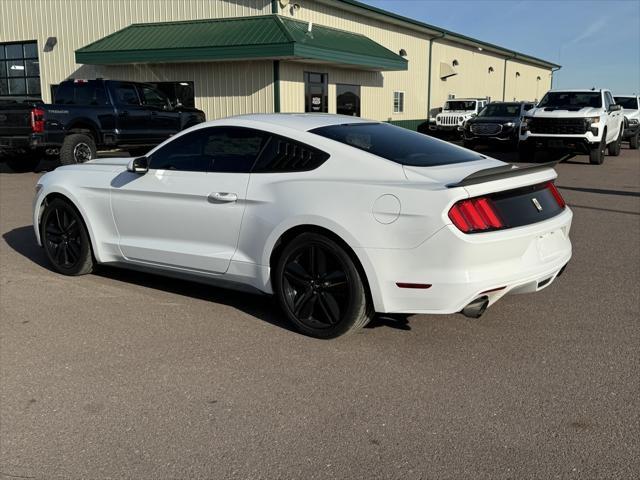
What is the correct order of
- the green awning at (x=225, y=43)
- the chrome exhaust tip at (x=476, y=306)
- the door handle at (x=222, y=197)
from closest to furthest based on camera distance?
the chrome exhaust tip at (x=476, y=306)
the door handle at (x=222, y=197)
the green awning at (x=225, y=43)

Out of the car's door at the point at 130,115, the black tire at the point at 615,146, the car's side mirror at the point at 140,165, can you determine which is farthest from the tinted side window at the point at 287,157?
the black tire at the point at 615,146

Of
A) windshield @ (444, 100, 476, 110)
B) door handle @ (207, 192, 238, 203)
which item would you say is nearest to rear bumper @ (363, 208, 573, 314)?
door handle @ (207, 192, 238, 203)

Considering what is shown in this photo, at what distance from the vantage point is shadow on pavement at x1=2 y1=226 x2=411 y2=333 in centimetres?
493

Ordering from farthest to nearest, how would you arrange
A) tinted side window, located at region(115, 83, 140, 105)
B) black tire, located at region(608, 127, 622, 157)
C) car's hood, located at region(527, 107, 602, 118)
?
black tire, located at region(608, 127, 622, 157) < car's hood, located at region(527, 107, 602, 118) < tinted side window, located at region(115, 83, 140, 105)

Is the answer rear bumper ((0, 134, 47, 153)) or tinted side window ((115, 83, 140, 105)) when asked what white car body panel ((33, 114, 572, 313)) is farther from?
tinted side window ((115, 83, 140, 105))

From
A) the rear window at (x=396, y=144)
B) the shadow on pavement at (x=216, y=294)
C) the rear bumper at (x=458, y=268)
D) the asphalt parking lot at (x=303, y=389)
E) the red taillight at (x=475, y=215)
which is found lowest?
the asphalt parking lot at (x=303, y=389)

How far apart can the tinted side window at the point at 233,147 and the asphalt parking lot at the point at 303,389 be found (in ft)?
3.80

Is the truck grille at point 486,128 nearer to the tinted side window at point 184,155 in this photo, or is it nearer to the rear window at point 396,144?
the rear window at point 396,144

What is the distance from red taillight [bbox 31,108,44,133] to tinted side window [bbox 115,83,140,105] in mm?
1868

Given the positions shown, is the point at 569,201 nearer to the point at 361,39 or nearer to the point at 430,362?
the point at 430,362

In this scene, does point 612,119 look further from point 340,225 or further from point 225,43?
point 340,225

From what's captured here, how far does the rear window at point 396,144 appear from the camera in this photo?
459cm

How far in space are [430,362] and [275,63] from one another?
18375 millimetres

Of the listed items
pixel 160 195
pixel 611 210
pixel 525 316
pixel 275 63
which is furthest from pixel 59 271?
pixel 275 63
